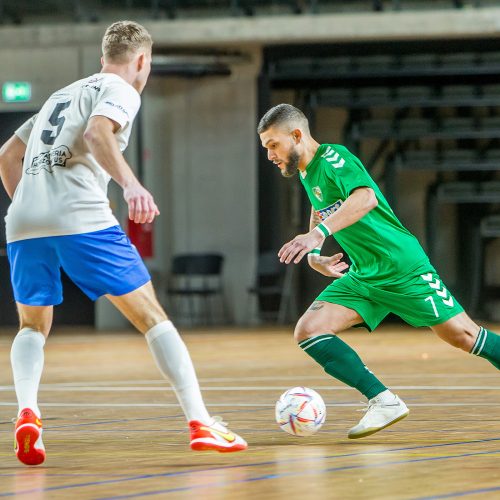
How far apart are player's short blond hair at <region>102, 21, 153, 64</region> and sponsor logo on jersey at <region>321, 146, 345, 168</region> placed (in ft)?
3.25

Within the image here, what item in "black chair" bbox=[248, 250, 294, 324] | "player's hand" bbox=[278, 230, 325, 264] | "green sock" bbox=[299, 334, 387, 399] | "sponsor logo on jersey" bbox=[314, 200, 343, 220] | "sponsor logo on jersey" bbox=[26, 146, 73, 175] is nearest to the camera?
"sponsor logo on jersey" bbox=[26, 146, 73, 175]

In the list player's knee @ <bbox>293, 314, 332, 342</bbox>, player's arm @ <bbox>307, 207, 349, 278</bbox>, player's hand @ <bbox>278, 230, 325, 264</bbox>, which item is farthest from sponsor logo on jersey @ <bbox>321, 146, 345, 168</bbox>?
player's knee @ <bbox>293, 314, 332, 342</bbox>

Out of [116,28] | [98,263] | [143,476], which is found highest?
[116,28]

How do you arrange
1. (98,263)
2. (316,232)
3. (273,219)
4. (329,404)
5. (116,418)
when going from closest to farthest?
(98,263) < (316,232) < (116,418) < (329,404) < (273,219)

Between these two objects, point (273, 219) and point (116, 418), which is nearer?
point (116, 418)

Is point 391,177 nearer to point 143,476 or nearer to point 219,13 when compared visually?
point 219,13

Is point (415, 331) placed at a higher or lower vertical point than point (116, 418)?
lower

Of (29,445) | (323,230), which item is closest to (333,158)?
(323,230)

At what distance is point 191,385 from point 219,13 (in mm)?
13191

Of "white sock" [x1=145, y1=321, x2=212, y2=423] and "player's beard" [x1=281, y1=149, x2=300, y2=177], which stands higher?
"player's beard" [x1=281, y1=149, x2=300, y2=177]

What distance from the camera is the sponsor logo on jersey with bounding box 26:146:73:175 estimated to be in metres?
4.00

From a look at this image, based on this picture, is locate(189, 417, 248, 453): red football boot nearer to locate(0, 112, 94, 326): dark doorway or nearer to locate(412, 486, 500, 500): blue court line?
locate(412, 486, 500, 500): blue court line

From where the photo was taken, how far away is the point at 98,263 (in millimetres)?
3930

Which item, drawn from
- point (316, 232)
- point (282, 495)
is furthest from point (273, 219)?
point (282, 495)
